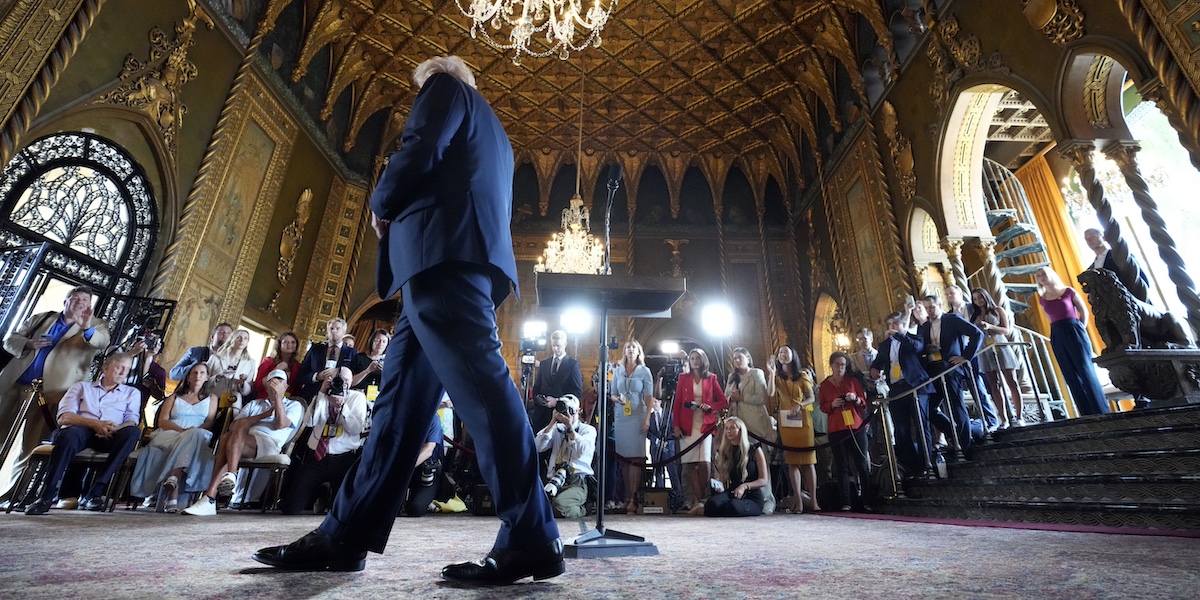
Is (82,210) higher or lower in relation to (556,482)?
higher

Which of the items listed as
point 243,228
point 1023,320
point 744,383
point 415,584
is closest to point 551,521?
point 415,584

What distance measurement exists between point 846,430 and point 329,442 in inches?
180

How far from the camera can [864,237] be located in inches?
366

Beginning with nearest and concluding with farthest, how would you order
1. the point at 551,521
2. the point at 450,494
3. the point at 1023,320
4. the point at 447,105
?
the point at 551,521 < the point at 447,105 < the point at 450,494 < the point at 1023,320

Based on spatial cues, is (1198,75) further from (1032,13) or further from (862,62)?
(862,62)

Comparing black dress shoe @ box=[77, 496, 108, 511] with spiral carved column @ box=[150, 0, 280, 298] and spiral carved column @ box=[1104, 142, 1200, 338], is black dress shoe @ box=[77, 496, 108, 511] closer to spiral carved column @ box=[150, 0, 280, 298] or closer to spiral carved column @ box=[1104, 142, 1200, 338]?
spiral carved column @ box=[150, 0, 280, 298]

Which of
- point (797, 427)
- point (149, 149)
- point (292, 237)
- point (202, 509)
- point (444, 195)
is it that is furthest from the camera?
point (292, 237)

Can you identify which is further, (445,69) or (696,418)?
(696,418)

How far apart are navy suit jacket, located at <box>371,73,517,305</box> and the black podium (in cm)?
44

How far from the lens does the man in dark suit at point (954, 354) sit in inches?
181

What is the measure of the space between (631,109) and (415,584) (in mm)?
12201

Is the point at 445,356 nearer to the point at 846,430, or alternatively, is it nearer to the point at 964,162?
the point at 846,430

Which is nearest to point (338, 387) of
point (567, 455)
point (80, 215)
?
point (567, 455)

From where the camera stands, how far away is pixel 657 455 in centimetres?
592
